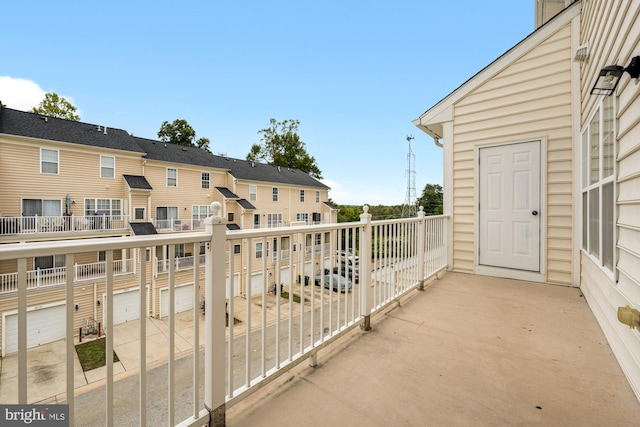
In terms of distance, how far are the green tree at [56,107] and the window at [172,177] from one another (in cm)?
516

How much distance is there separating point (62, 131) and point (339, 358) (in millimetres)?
11434

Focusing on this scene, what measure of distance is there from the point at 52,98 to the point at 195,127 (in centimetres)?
737

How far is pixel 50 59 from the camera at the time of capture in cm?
1198

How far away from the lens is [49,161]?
26.9 feet

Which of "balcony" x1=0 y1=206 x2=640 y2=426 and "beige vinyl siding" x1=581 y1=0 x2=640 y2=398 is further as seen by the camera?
"beige vinyl siding" x1=581 y1=0 x2=640 y2=398

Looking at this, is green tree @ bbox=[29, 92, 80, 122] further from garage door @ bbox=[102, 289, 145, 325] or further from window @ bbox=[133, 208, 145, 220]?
garage door @ bbox=[102, 289, 145, 325]

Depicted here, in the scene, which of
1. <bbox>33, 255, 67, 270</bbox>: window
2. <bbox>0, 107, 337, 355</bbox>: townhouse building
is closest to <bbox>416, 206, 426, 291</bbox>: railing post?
<bbox>0, 107, 337, 355</bbox>: townhouse building

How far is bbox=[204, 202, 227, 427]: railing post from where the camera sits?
1.19 metres

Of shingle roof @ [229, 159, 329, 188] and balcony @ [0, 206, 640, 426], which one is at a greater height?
shingle roof @ [229, 159, 329, 188]

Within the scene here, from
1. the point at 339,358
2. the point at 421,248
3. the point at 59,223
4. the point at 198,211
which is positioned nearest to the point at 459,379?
the point at 339,358

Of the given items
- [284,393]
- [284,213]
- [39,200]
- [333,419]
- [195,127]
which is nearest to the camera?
[333,419]

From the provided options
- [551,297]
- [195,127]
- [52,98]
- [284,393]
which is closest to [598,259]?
[551,297]

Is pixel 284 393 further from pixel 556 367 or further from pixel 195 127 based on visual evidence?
pixel 195 127

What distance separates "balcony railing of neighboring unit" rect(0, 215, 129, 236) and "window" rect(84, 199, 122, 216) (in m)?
0.21
